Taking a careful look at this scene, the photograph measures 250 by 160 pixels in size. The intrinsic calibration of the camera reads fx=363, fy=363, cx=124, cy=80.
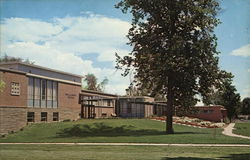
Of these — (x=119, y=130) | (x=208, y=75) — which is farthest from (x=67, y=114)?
(x=208, y=75)

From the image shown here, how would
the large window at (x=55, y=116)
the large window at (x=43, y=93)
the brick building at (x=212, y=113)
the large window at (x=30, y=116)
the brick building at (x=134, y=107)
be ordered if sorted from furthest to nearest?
the brick building at (x=212, y=113)
the brick building at (x=134, y=107)
the large window at (x=55, y=116)
the large window at (x=43, y=93)
the large window at (x=30, y=116)

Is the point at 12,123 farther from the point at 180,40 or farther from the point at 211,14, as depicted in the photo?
the point at 211,14

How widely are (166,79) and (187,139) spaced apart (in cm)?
885

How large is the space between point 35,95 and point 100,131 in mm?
11056

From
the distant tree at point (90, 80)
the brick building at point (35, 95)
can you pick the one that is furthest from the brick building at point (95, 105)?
the distant tree at point (90, 80)

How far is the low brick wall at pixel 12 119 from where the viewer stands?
33.6 meters

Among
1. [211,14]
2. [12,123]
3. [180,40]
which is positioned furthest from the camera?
[12,123]

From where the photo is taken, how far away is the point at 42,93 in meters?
42.0

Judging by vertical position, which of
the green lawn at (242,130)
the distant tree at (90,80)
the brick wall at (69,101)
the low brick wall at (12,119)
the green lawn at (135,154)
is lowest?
the green lawn at (242,130)

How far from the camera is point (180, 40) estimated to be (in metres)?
29.7

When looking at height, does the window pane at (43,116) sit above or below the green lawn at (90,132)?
above

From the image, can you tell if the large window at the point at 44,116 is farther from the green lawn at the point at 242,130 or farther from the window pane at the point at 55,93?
the green lawn at the point at 242,130

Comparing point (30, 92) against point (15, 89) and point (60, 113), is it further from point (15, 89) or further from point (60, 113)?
point (60, 113)

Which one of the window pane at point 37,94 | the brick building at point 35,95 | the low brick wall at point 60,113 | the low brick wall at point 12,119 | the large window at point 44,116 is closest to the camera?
the low brick wall at point 12,119
